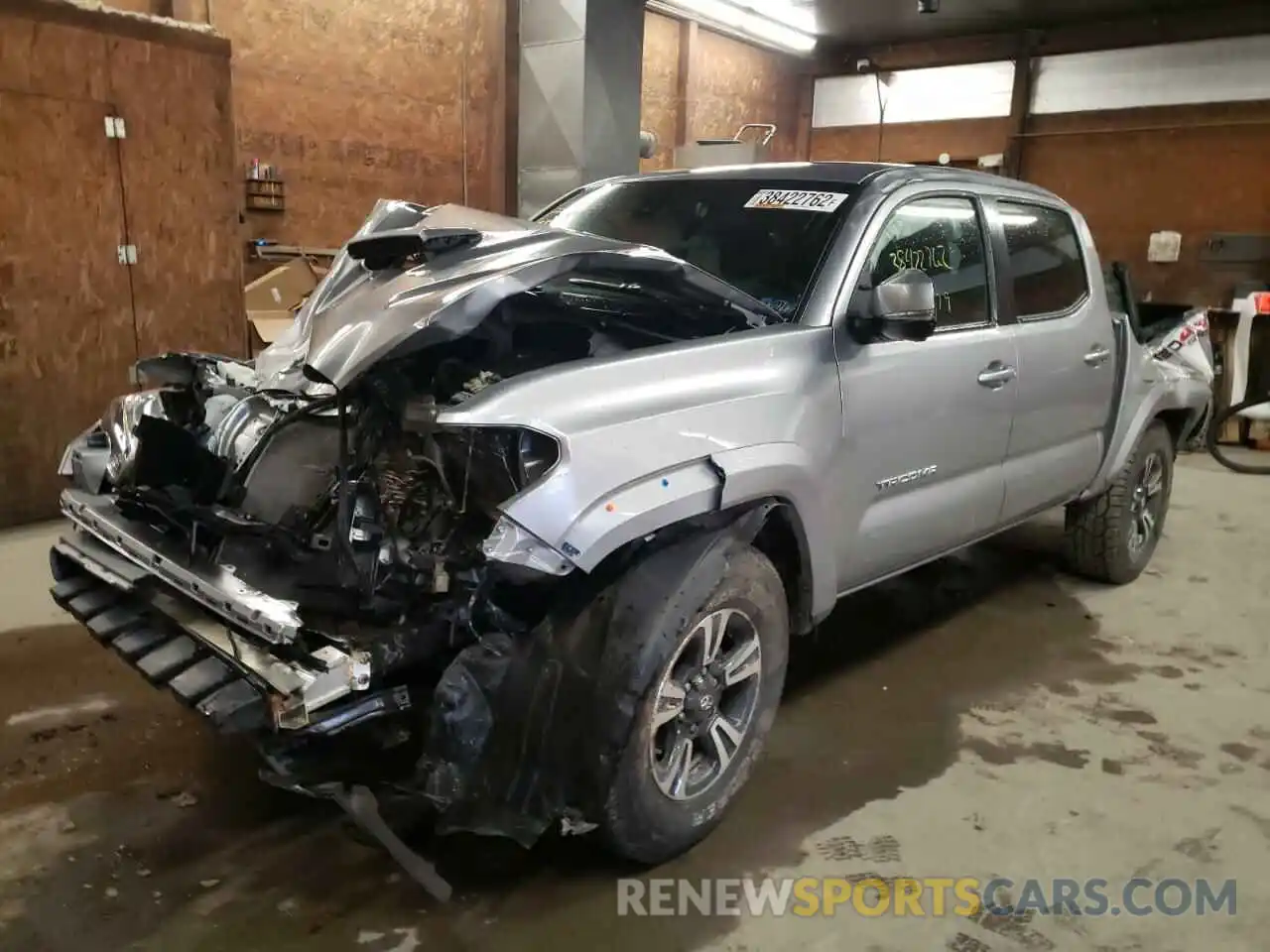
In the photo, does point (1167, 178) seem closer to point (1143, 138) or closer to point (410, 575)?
point (1143, 138)

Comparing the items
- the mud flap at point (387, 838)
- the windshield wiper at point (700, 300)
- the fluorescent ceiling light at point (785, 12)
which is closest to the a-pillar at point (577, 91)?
the fluorescent ceiling light at point (785, 12)

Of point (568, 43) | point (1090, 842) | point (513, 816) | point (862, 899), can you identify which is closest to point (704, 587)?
point (513, 816)

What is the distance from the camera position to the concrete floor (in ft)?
7.24

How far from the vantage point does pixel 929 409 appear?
3.00 meters

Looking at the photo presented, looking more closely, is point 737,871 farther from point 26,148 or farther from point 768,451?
point 26,148

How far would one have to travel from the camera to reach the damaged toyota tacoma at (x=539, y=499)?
2059 millimetres

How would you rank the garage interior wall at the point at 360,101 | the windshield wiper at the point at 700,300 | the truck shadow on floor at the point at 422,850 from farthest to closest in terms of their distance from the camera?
1. the garage interior wall at the point at 360,101
2. the windshield wiper at the point at 700,300
3. the truck shadow on floor at the point at 422,850

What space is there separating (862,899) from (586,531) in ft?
3.87

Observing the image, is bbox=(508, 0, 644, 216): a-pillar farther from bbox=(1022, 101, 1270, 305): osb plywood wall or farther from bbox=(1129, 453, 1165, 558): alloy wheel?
bbox=(1022, 101, 1270, 305): osb plywood wall

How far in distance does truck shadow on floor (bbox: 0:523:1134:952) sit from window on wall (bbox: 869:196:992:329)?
1350mm

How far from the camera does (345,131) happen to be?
7.40 meters

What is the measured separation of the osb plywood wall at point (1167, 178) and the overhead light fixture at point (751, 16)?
3.01m

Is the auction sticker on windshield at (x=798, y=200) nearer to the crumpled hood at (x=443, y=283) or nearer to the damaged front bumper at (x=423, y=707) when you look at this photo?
the crumpled hood at (x=443, y=283)

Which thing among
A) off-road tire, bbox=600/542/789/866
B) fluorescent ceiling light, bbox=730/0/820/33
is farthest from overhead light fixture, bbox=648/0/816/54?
off-road tire, bbox=600/542/789/866
